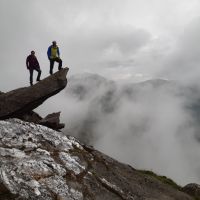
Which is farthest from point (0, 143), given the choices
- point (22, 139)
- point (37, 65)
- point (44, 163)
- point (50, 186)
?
point (37, 65)

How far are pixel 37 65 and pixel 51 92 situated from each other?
14.1 ft

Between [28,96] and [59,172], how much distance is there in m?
11.5

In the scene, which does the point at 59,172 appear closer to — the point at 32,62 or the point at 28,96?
the point at 28,96

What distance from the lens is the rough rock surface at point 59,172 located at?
20.2 meters

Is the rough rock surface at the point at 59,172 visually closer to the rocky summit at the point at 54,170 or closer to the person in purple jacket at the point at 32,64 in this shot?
the rocky summit at the point at 54,170

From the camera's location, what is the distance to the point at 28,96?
1256 inches

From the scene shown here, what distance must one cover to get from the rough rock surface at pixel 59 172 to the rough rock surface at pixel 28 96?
3392 mm

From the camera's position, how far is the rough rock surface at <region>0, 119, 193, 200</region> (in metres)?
20.2

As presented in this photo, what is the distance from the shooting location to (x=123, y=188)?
2448cm

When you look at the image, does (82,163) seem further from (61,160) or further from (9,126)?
(9,126)

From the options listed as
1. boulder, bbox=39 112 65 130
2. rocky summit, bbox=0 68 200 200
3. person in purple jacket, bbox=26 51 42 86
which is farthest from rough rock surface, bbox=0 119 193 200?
person in purple jacket, bbox=26 51 42 86

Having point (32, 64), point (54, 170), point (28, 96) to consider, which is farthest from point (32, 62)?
point (54, 170)

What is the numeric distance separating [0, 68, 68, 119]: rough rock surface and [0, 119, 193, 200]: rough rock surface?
11.1 ft

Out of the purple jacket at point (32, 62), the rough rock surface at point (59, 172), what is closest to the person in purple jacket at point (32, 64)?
the purple jacket at point (32, 62)
